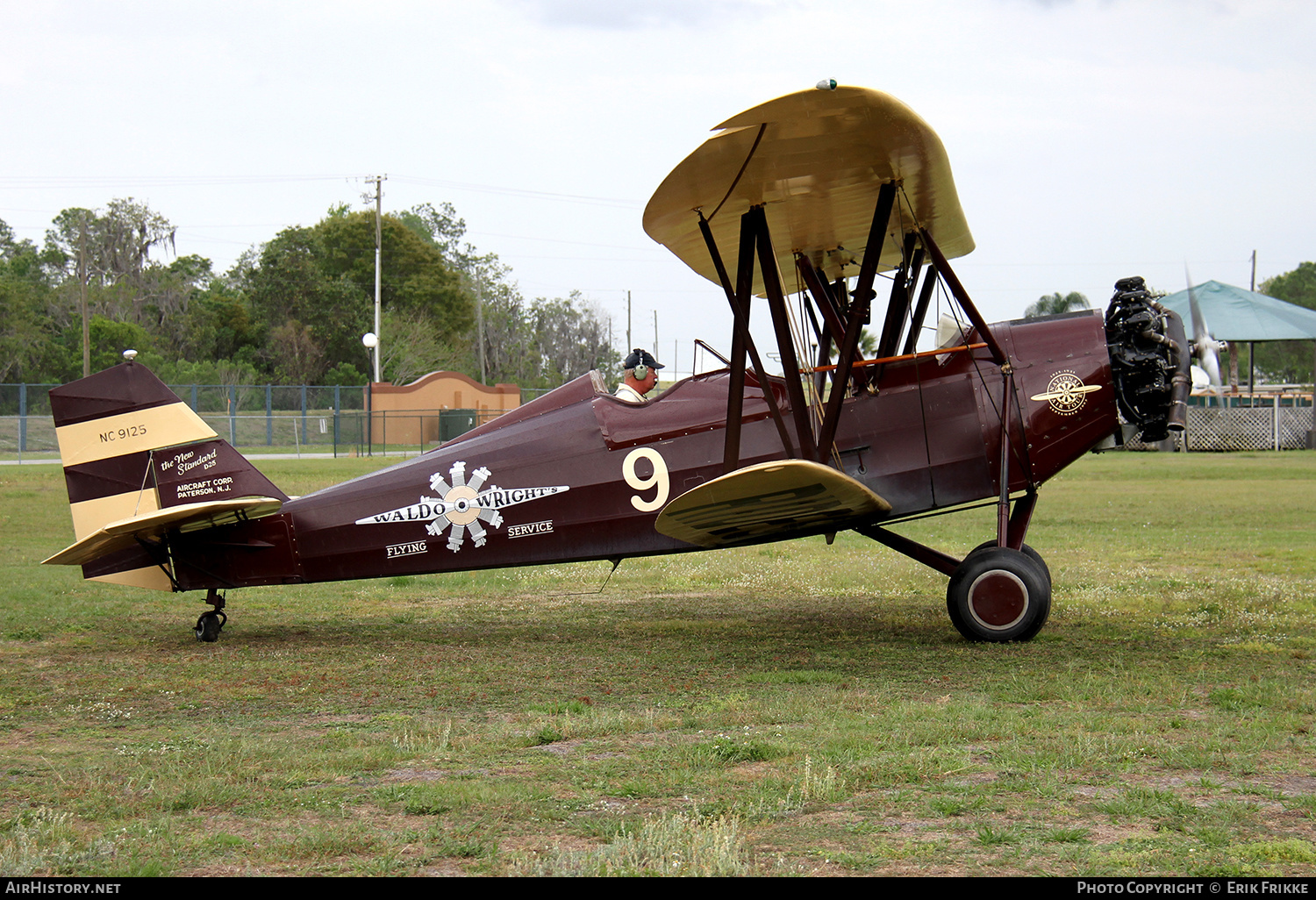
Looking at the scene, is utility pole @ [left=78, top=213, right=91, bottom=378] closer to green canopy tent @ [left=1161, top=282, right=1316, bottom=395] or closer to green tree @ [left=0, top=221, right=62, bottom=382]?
green tree @ [left=0, top=221, right=62, bottom=382]

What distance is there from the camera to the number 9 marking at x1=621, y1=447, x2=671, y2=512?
26.6ft

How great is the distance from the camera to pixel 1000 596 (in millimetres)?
7363

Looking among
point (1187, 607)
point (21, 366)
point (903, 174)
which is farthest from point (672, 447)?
point (21, 366)

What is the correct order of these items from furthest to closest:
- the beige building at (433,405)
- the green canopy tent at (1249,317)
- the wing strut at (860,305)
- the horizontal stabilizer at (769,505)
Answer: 1. the green canopy tent at (1249,317)
2. the beige building at (433,405)
3. the wing strut at (860,305)
4. the horizontal stabilizer at (769,505)

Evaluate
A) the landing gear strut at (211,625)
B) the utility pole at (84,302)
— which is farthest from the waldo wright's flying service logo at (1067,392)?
the utility pole at (84,302)

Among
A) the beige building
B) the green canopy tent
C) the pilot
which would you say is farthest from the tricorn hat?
the green canopy tent

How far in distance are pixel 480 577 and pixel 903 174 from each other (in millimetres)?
7337

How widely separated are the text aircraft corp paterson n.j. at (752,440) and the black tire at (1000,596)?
1cm

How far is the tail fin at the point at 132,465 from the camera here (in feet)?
27.2

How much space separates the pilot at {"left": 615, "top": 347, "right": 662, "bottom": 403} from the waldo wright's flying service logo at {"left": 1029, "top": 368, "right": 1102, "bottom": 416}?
10.0 feet

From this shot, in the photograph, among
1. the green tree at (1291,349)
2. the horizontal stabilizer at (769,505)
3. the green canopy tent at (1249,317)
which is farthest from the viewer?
the green tree at (1291,349)

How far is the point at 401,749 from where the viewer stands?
16.5 feet

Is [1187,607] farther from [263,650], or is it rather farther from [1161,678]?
[263,650]

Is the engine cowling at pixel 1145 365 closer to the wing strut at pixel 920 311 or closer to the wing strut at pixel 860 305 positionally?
the wing strut at pixel 920 311
